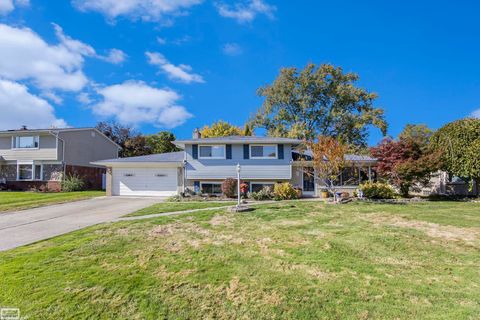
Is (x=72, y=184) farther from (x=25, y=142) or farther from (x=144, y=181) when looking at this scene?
(x=144, y=181)

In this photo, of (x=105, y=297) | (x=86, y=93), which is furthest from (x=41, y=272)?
(x=86, y=93)

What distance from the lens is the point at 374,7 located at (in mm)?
18156

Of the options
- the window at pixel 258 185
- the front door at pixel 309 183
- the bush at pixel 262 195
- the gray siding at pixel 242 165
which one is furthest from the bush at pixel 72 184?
the front door at pixel 309 183

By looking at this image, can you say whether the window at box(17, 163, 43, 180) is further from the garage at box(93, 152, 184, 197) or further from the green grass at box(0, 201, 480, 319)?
the green grass at box(0, 201, 480, 319)

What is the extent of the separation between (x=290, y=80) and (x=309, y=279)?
3063cm

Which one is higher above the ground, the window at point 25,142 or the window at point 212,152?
the window at point 25,142

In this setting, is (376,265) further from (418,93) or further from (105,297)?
(418,93)

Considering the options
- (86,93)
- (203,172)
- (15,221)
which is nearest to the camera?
(15,221)

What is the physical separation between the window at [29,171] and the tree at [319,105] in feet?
79.5

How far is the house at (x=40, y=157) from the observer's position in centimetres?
2583

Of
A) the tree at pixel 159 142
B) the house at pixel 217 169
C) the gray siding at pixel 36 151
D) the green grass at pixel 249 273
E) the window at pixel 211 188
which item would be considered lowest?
the green grass at pixel 249 273

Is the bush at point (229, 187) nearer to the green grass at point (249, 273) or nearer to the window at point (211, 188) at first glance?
the window at point (211, 188)

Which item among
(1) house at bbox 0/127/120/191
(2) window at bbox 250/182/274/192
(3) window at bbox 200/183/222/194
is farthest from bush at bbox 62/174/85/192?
(2) window at bbox 250/182/274/192

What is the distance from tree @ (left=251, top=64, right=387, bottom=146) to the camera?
1280 inches
